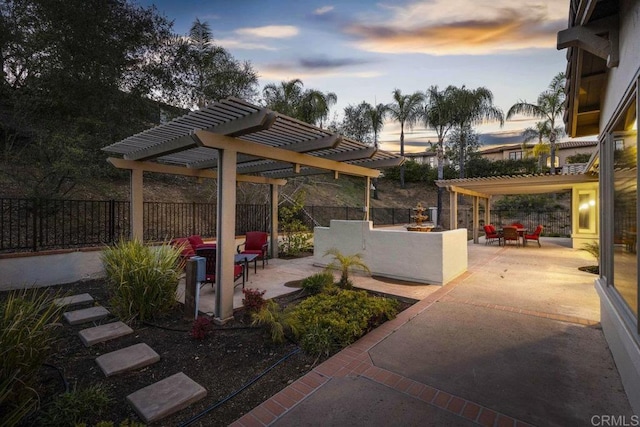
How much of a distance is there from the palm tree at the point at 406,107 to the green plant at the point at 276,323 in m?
22.1

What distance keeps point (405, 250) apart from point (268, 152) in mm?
3752

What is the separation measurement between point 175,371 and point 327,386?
62.2 inches

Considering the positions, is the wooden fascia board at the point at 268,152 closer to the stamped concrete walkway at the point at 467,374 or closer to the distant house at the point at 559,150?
the stamped concrete walkway at the point at 467,374

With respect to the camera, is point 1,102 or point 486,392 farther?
point 1,102

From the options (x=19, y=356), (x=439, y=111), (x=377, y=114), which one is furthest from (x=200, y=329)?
(x=377, y=114)

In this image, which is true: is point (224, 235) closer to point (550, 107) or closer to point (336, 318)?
point (336, 318)

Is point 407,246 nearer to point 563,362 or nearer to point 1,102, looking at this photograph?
point 563,362

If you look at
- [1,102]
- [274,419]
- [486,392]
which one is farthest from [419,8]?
[1,102]

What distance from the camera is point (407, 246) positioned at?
6.65 meters

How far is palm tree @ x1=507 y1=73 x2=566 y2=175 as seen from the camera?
19.7 metres

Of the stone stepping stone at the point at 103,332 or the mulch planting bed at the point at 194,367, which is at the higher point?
the stone stepping stone at the point at 103,332

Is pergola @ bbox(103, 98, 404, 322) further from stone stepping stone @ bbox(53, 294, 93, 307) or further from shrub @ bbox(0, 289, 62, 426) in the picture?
shrub @ bbox(0, 289, 62, 426)

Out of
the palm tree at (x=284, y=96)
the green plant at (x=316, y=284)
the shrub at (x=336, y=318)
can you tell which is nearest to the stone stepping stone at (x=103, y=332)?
the shrub at (x=336, y=318)

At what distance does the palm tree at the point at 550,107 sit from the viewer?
64.6 feet
